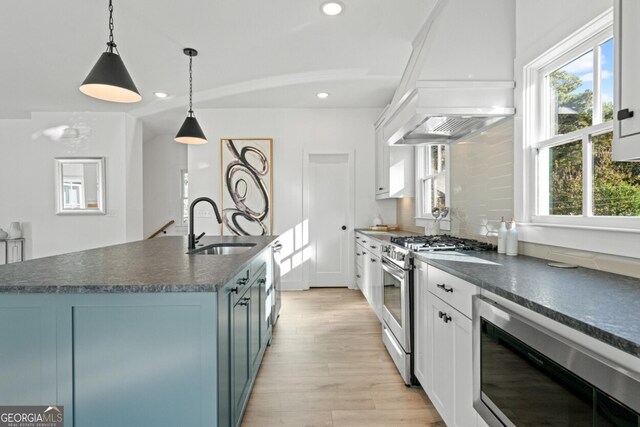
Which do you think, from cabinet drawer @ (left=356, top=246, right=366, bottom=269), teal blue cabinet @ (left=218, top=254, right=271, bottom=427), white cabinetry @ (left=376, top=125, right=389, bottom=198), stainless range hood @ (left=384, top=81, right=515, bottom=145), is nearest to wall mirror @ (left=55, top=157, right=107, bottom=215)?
cabinet drawer @ (left=356, top=246, right=366, bottom=269)

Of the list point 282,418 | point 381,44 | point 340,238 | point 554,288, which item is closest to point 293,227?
point 340,238

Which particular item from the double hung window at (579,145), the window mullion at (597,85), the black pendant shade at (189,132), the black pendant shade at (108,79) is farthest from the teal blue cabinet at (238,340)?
the window mullion at (597,85)

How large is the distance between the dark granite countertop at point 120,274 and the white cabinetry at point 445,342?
1036mm

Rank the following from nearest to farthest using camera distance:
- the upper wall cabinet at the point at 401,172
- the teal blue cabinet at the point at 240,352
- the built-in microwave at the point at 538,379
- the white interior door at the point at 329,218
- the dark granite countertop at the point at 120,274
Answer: the built-in microwave at the point at 538,379 → the dark granite countertop at the point at 120,274 → the teal blue cabinet at the point at 240,352 → the upper wall cabinet at the point at 401,172 → the white interior door at the point at 329,218

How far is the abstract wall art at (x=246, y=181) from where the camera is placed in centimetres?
501

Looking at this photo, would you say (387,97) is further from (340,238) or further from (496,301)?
(496,301)

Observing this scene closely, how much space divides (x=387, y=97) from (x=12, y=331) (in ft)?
14.8

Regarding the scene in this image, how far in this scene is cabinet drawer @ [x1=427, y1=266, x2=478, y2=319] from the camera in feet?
4.70

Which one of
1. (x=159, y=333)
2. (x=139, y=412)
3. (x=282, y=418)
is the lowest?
(x=282, y=418)

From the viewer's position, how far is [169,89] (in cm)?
443

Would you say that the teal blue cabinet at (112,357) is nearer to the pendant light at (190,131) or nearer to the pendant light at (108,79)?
the pendant light at (108,79)

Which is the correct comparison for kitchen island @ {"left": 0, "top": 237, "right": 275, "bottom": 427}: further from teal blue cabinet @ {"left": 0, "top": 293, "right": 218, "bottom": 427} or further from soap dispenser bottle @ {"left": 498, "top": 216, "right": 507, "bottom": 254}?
soap dispenser bottle @ {"left": 498, "top": 216, "right": 507, "bottom": 254}

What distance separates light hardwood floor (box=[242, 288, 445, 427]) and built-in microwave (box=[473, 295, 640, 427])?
2.68ft

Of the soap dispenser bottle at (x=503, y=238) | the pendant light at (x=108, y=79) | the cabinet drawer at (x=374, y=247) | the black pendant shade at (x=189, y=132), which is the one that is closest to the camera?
the pendant light at (x=108, y=79)
